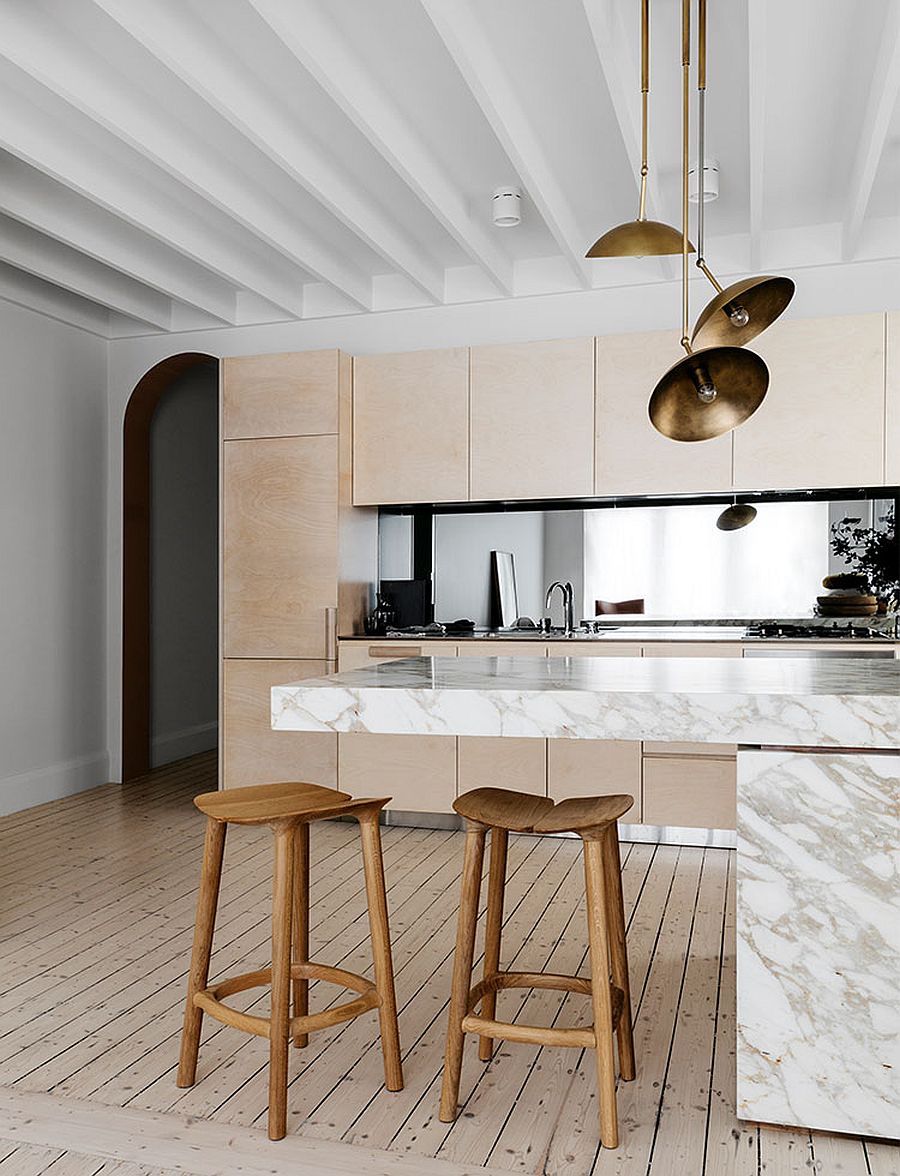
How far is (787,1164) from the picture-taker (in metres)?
2.14

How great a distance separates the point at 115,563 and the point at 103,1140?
171 inches

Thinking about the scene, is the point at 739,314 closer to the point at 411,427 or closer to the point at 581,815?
the point at 581,815

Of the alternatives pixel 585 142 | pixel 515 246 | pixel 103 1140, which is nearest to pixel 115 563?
pixel 515 246

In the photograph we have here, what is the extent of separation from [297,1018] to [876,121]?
3.32 m

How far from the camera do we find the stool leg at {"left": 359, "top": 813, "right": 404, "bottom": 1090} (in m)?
2.40

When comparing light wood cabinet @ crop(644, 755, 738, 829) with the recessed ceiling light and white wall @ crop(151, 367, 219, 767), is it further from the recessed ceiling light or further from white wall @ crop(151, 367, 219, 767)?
white wall @ crop(151, 367, 219, 767)

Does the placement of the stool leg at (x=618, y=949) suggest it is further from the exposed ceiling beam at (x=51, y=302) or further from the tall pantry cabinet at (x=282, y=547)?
the exposed ceiling beam at (x=51, y=302)

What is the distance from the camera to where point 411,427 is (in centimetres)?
519

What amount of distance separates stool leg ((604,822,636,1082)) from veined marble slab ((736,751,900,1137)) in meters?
0.30

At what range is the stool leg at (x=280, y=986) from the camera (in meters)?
2.24

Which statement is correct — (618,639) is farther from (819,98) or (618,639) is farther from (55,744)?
(55,744)

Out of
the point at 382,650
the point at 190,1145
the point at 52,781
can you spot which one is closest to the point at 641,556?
the point at 382,650

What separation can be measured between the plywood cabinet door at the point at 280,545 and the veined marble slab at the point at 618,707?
2.62m

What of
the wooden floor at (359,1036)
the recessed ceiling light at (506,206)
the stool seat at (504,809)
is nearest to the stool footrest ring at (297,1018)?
the wooden floor at (359,1036)
